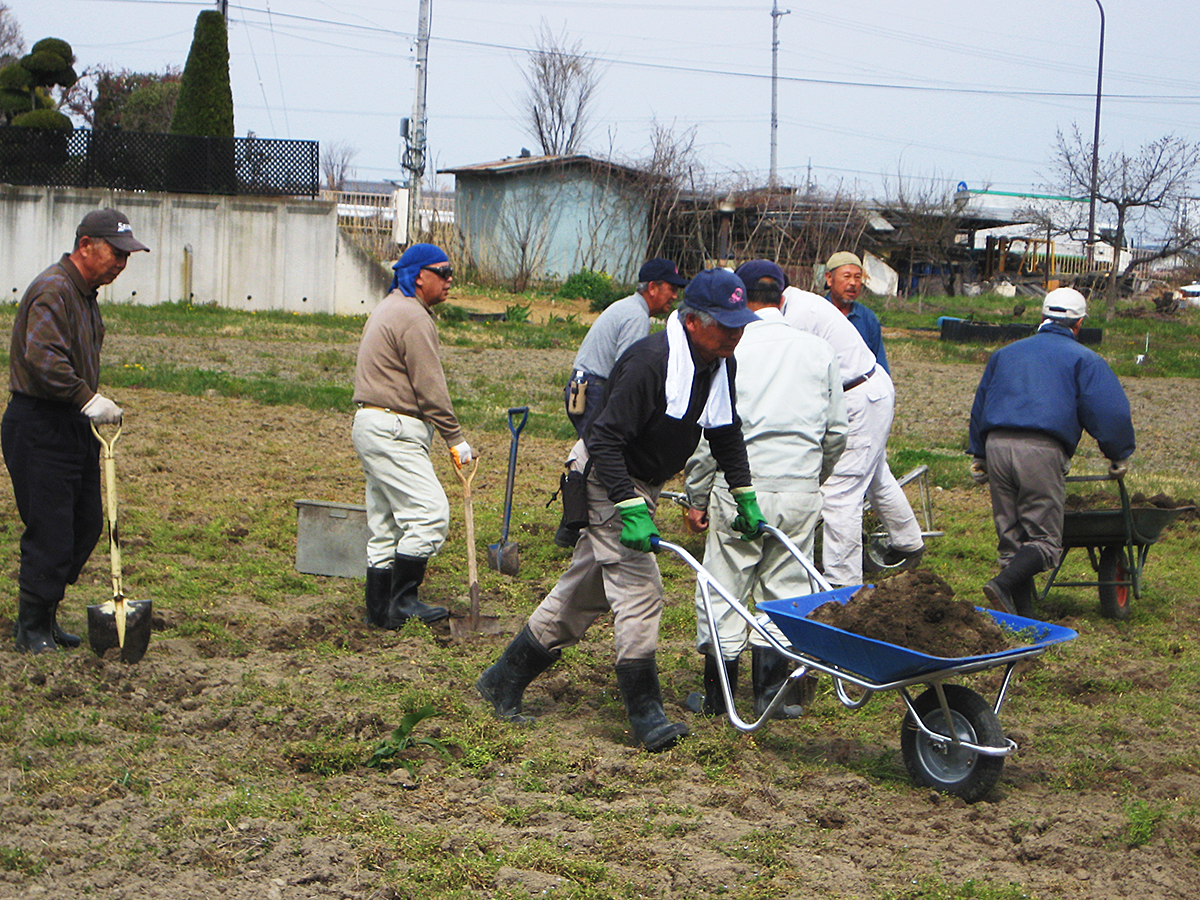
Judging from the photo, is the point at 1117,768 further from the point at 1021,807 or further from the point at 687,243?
the point at 687,243

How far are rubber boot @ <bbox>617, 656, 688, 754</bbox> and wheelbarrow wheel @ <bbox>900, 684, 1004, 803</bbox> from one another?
2.94 feet

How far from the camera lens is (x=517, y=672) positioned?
4906 millimetres

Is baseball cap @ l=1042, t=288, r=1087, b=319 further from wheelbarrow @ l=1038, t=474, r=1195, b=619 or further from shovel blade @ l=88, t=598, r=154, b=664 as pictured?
shovel blade @ l=88, t=598, r=154, b=664

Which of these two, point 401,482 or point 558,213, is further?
point 558,213

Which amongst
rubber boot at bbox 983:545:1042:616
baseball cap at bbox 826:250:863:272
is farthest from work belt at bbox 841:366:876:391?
rubber boot at bbox 983:545:1042:616

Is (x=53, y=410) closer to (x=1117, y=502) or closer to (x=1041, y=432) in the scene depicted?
(x=1041, y=432)

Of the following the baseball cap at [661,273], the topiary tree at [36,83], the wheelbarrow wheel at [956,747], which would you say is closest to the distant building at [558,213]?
the topiary tree at [36,83]

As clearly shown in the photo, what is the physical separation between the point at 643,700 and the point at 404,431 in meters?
2.17

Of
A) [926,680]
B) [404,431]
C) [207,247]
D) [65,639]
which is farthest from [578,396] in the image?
[207,247]

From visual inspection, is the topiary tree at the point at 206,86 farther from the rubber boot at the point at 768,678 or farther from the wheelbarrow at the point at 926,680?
the wheelbarrow at the point at 926,680

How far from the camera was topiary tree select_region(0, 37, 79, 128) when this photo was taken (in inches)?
957

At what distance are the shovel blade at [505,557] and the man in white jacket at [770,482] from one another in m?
2.48

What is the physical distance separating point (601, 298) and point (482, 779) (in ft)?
82.5

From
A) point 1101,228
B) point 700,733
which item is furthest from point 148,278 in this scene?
point 1101,228
